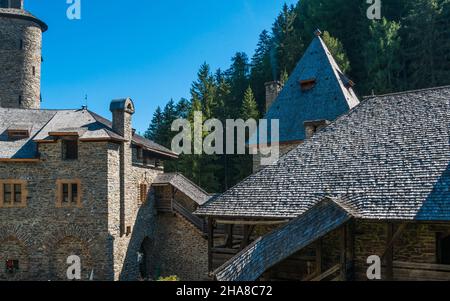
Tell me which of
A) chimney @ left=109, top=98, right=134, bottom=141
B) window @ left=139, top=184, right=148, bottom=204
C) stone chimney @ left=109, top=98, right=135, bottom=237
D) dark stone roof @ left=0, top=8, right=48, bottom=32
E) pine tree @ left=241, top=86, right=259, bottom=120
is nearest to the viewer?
stone chimney @ left=109, top=98, right=135, bottom=237

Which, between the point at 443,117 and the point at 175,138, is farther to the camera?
the point at 175,138

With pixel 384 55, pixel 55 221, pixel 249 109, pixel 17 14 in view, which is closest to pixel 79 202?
pixel 55 221

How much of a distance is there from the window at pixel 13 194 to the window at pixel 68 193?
1.76 m

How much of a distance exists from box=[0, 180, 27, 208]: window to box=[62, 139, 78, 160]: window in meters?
2.48

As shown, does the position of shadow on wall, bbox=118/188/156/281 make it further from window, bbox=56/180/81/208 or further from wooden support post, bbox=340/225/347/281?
wooden support post, bbox=340/225/347/281

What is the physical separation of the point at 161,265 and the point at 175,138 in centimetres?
1764

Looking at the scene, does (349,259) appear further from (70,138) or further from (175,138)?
(175,138)

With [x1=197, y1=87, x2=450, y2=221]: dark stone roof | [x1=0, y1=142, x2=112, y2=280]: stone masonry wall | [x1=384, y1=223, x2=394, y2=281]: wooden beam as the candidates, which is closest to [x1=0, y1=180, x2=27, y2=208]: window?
[x1=0, y1=142, x2=112, y2=280]: stone masonry wall

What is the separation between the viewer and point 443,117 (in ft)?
36.3

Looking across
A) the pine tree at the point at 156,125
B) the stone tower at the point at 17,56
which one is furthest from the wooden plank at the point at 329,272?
the pine tree at the point at 156,125

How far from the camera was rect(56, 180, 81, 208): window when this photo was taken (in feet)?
62.1

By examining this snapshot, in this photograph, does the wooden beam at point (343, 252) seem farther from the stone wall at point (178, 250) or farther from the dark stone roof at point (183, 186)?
the dark stone roof at point (183, 186)

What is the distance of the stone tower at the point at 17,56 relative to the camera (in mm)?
30203
